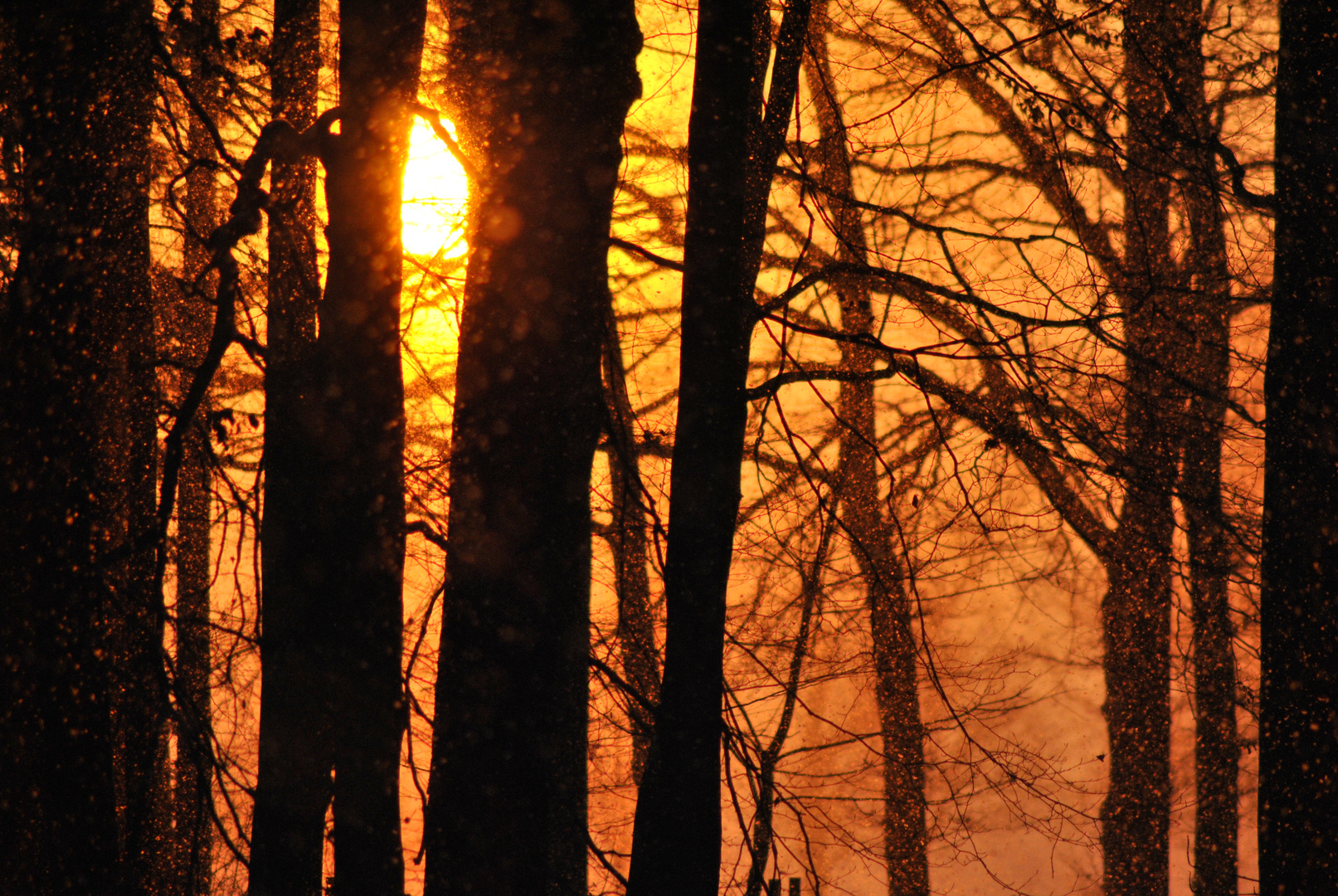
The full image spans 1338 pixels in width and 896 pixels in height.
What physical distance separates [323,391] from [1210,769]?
8.73 m

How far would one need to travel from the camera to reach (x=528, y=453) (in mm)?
3373

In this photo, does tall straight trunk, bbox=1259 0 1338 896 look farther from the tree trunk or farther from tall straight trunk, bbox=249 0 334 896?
the tree trunk

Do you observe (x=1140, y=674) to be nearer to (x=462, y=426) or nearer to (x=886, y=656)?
(x=886, y=656)

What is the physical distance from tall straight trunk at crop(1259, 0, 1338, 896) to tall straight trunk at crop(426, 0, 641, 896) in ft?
9.57

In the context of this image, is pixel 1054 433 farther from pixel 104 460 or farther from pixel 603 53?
pixel 104 460

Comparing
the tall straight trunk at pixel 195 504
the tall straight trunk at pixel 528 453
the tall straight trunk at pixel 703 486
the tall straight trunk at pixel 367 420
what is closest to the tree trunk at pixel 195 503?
the tall straight trunk at pixel 195 504

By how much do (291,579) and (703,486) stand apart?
6.72 feet

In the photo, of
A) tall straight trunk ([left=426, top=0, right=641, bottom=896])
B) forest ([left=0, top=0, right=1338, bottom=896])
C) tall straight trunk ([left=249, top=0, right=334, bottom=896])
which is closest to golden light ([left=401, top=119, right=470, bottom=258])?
forest ([left=0, top=0, right=1338, bottom=896])

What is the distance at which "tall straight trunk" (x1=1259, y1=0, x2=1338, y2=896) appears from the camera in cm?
387

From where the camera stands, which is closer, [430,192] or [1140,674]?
[430,192]

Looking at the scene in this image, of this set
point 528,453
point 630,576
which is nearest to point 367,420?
point 528,453

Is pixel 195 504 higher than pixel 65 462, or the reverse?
pixel 195 504

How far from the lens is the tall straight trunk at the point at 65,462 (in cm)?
297

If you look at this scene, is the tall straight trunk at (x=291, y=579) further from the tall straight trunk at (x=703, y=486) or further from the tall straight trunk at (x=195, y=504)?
the tall straight trunk at (x=703, y=486)
